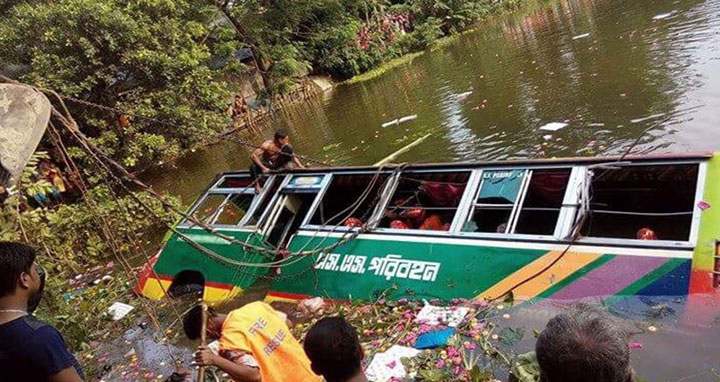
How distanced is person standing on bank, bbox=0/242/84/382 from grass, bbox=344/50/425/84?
26.9m

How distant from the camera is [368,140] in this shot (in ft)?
51.4

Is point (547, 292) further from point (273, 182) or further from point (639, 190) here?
point (273, 182)

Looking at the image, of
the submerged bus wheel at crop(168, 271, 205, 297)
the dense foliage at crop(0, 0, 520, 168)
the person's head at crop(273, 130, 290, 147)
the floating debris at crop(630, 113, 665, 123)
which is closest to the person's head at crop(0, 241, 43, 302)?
the submerged bus wheel at crop(168, 271, 205, 297)

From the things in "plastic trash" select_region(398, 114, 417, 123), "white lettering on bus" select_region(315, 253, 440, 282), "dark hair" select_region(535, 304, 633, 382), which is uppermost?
"dark hair" select_region(535, 304, 633, 382)

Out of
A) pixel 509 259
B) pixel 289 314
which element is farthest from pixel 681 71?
pixel 289 314

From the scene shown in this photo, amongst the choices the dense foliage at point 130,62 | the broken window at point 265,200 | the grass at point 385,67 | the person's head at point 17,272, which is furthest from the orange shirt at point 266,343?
the grass at point 385,67

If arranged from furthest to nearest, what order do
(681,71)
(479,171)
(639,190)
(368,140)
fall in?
(368,140)
(681,71)
(479,171)
(639,190)

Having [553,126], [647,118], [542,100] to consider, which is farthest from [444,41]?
[647,118]

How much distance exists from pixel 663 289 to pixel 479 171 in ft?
7.54

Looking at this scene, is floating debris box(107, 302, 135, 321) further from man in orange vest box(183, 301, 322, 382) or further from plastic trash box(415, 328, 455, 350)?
plastic trash box(415, 328, 455, 350)

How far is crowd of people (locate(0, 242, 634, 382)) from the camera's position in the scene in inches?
70.9

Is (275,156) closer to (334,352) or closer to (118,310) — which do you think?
(118,310)

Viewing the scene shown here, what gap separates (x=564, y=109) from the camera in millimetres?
12648

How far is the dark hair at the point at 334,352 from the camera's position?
2.66m
